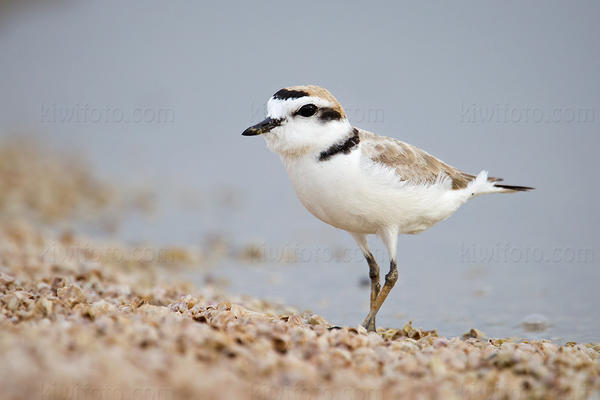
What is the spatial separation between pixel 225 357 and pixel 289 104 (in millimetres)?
2009

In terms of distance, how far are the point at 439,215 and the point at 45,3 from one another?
2354 cm

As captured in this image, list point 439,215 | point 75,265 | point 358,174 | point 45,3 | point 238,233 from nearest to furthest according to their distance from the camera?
1. point 358,174
2. point 439,215
3. point 75,265
4. point 238,233
5. point 45,3

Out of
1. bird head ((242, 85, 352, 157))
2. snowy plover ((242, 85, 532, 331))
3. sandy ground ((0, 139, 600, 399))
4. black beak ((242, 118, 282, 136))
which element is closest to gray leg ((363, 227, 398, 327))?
snowy plover ((242, 85, 532, 331))

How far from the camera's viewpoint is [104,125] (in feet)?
51.5

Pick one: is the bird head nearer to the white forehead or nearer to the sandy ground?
the white forehead

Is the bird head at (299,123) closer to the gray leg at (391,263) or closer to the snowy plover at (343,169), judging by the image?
the snowy plover at (343,169)

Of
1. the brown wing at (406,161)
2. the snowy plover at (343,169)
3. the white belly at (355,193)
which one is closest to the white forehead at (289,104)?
the snowy plover at (343,169)

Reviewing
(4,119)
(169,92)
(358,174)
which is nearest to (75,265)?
(358,174)

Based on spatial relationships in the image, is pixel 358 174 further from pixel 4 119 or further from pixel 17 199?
pixel 4 119

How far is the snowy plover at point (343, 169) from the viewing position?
15.7 ft

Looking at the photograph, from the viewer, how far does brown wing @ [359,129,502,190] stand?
5.05 metres

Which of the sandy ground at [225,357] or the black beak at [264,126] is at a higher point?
the black beak at [264,126]

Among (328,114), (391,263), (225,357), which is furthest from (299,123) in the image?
(225,357)

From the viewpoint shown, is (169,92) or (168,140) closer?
(168,140)
